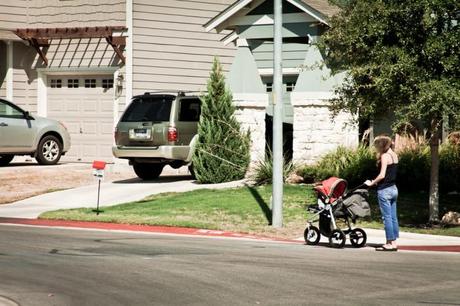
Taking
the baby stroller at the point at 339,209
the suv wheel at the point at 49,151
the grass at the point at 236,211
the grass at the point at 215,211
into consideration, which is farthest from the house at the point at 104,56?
the baby stroller at the point at 339,209

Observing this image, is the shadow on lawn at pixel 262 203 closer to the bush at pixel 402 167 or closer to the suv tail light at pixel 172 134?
the bush at pixel 402 167

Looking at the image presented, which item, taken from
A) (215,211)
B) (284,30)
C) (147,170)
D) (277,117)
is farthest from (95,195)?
(284,30)

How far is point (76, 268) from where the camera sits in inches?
427

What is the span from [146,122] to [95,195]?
2290mm

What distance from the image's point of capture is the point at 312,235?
14008mm

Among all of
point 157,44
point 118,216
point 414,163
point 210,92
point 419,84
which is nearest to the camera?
point 419,84

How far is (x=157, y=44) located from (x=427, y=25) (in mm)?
12525

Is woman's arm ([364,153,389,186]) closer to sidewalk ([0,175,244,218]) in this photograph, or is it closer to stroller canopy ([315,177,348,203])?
stroller canopy ([315,177,348,203])

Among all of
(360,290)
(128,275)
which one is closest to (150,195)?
(128,275)

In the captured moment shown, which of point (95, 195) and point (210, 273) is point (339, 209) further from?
point (95, 195)

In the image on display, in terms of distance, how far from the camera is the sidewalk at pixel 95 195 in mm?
18281

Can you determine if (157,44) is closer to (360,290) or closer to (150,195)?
(150,195)

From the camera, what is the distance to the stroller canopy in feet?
44.7

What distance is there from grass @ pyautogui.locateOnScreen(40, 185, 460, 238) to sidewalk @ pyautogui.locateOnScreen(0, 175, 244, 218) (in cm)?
64
